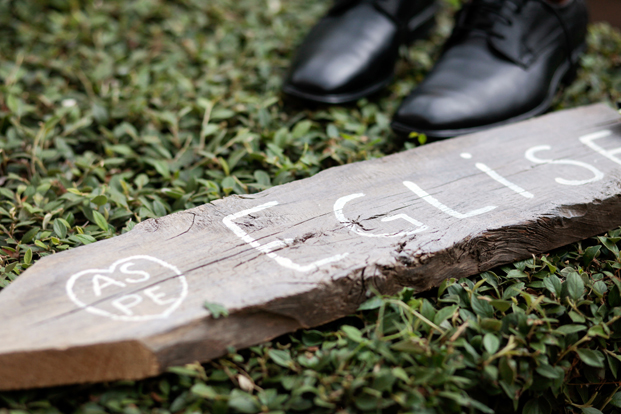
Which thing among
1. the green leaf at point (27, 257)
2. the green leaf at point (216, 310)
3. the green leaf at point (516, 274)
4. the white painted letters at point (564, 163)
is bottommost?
the green leaf at point (516, 274)

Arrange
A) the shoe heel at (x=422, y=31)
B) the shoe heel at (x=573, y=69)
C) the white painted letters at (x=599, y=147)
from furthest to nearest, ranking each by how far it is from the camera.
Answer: the shoe heel at (x=422, y=31)
the shoe heel at (x=573, y=69)
the white painted letters at (x=599, y=147)

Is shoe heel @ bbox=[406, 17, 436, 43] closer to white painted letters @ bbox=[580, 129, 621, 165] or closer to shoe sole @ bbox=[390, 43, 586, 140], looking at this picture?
shoe sole @ bbox=[390, 43, 586, 140]

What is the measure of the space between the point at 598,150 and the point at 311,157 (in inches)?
34.0

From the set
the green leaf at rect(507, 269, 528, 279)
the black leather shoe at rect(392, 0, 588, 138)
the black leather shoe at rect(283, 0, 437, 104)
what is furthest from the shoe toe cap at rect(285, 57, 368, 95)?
the green leaf at rect(507, 269, 528, 279)

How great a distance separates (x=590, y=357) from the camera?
1.09 metres

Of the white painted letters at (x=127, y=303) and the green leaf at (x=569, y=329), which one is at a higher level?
the white painted letters at (x=127, y=303)

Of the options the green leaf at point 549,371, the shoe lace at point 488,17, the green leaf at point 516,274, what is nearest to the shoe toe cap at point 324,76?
the shoe lace at point 488,17

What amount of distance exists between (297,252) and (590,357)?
679mm

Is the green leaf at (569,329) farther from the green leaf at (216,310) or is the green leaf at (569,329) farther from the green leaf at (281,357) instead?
the green leaf at (216,310)

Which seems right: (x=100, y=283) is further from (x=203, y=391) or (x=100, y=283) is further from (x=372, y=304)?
(x=372, y=304)

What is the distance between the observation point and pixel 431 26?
2.38 m

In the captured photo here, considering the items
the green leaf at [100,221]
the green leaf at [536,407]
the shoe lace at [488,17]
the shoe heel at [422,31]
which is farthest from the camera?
the shoe heel at [422,31]

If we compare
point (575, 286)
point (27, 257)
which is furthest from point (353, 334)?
point (27, 257)

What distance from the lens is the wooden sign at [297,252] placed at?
37.4 inches
